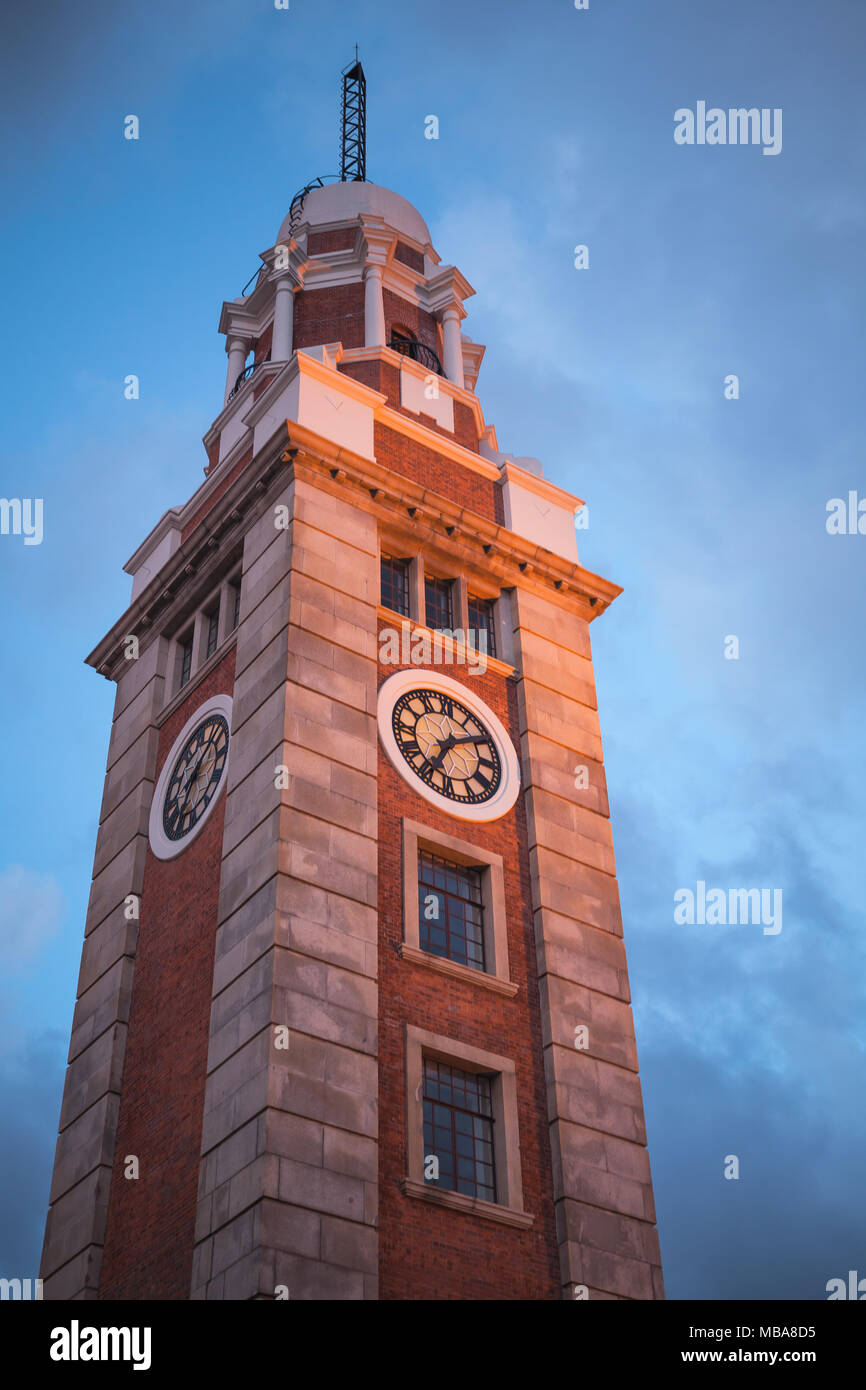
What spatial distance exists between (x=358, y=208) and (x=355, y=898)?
26865 millimetres

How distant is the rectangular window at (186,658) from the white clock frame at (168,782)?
220 centimetres

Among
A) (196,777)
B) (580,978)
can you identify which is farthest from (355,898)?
(196,777)

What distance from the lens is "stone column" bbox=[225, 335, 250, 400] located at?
47.6 metres

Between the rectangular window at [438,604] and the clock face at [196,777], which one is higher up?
the rectangular window at [438,604]

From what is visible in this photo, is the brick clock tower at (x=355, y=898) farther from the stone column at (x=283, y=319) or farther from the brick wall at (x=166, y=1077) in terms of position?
the stone column at (x=283, y=319)

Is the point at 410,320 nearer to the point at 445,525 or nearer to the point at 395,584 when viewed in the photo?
the point at 445,525

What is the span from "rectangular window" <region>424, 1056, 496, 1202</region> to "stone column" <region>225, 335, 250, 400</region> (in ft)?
76.6

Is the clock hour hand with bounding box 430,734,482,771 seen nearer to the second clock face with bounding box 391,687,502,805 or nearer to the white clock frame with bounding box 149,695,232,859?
the second clock face with bounding box 391,687,502,805

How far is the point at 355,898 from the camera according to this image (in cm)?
3058

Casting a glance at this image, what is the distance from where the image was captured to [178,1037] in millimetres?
31484

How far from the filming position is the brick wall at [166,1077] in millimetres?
28953

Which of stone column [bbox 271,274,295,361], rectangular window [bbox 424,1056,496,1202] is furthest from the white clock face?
stone column [bbox 271,274,295,361]

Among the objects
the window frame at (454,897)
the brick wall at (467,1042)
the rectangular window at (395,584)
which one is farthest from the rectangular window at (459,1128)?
the rectangular window at (395,584)

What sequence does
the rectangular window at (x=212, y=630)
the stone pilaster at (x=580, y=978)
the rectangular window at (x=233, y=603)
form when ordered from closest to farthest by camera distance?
the stone pilaster at (x=580, y=978), the rectangular window at (x=233, y=603), the rectangular window at (x=212, y=630)
